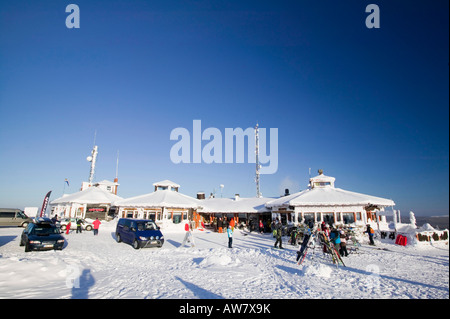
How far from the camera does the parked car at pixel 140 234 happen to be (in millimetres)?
14258

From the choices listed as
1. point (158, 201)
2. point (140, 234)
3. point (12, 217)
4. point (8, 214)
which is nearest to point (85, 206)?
point (12, 217)

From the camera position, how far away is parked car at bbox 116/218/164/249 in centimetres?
1426

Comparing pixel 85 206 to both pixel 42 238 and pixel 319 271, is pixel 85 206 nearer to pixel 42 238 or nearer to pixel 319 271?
pixel 42 238

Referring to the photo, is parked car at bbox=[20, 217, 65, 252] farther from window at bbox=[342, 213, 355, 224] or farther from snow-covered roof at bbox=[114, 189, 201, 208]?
window at bbox=[342, 213, 355, 224]

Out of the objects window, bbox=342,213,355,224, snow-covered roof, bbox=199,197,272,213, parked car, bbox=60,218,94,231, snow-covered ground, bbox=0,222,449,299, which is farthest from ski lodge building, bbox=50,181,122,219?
window, bbox=342,213,355,224

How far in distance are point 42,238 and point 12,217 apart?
17.8m

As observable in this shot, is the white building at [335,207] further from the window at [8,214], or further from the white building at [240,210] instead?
the window at [8,214]

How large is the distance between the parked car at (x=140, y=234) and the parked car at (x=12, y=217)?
49.5 feet

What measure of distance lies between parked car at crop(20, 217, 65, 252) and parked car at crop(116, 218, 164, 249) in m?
3.90

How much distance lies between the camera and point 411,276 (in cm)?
896

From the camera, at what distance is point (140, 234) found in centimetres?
1440

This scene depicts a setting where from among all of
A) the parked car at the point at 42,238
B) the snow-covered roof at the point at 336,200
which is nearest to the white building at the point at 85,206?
the parked car at the point at 42,238

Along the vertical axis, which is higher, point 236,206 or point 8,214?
point 236,206
